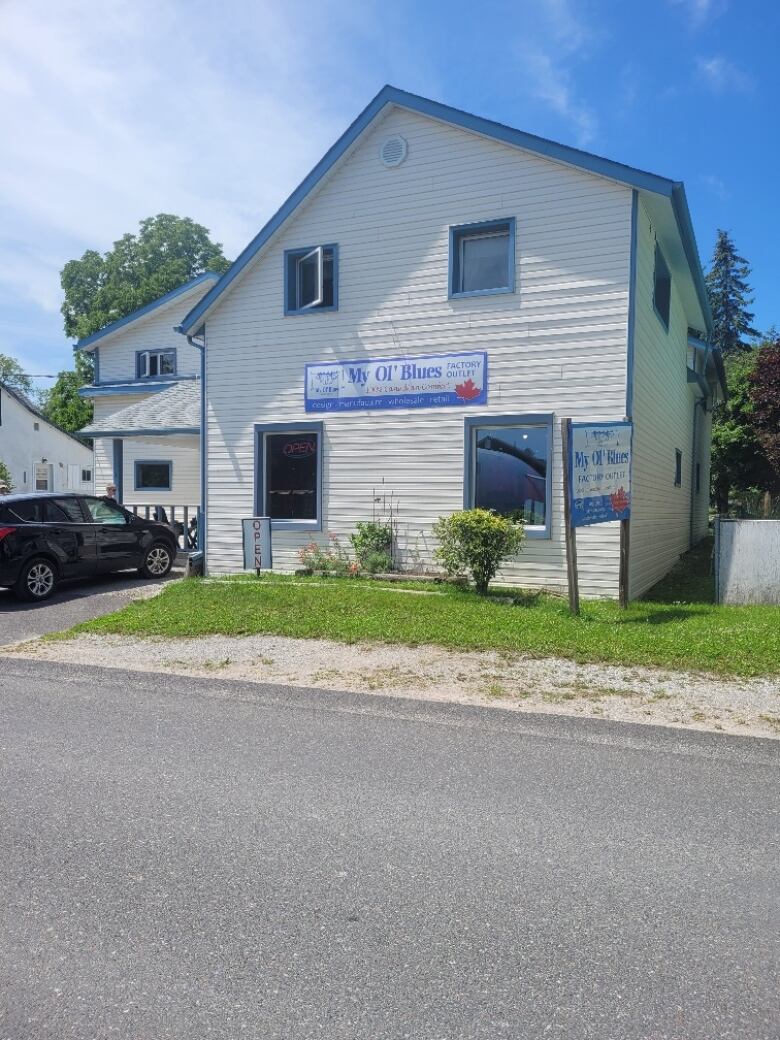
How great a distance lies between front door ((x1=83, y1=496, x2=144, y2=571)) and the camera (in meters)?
12.6

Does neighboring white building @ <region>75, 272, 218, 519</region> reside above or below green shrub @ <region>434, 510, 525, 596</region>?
above

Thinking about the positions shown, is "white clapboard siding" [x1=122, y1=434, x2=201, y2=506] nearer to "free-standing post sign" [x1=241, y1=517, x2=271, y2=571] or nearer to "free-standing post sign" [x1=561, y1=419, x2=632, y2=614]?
"free-standing post sign" [x1=241, y1=517, x2=271, y2=571]

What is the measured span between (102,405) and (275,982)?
2586cm

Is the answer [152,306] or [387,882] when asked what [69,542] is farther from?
[152,306]

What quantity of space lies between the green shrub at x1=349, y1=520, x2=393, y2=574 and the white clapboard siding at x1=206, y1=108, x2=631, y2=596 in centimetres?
26

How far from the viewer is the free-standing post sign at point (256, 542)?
12.4 meters

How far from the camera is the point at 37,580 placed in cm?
1138

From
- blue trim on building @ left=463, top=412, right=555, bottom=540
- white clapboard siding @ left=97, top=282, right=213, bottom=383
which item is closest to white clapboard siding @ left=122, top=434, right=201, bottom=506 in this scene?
white clapboard siding @ left=97, top=282, right=213, bottom=383

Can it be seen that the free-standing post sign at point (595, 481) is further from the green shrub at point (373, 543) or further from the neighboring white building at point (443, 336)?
the green shrub at point (373, 543)

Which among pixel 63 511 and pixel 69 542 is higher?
pixel 63 511

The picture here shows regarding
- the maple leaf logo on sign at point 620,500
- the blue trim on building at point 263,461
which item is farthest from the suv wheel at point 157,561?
the maple leaf logo on sign at point 620,500

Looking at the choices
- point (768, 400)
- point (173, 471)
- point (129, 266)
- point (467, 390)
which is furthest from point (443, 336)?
point (129, 266)

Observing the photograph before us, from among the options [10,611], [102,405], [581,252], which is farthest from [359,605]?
[102,405]

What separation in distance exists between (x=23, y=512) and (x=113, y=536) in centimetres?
158
